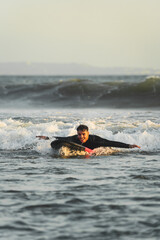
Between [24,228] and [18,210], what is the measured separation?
2.60 feet

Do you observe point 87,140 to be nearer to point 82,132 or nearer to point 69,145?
point 82,132

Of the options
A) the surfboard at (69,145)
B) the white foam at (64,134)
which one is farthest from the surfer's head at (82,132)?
the white foam at (64,134)

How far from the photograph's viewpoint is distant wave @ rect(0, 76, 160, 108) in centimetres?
3781

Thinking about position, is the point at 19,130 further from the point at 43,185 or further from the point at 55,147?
the point at 43,185

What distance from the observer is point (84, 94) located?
138 ft

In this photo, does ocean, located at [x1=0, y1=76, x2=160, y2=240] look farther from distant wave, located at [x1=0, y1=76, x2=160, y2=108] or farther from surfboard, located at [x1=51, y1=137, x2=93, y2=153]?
distant wave, located at [x1=0, y1=76, x2=160, y2=108]

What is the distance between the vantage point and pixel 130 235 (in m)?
6.07

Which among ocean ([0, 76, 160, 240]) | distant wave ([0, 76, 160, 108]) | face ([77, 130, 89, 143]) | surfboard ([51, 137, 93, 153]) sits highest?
distant wave ([0, 76, 160, 108])

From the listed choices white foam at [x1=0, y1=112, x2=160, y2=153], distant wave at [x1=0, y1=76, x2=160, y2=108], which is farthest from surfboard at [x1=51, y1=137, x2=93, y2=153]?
distant wave at [x1=0, y1=76, x2=160, y2=108]

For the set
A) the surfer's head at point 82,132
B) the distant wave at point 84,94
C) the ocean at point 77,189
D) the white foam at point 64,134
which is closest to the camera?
the ocean at point 77,189

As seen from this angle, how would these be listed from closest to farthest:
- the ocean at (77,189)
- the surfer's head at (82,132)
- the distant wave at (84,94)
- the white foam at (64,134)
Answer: the ocean at (77,189) < the surfer's head at (82,132) < the white foam at (64,134) < the distant wave at (84,94)

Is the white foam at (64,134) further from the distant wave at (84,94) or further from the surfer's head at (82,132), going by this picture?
the distant wave at (84,94)

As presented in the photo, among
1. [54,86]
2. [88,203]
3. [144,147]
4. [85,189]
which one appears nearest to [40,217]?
[88,203]

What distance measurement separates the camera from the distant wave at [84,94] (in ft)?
124
